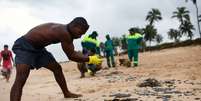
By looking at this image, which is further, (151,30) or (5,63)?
(151,30)

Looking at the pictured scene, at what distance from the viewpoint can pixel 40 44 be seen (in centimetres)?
924

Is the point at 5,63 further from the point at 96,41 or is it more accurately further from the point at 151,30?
the point at 151,30

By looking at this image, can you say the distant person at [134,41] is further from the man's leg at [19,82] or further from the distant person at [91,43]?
the man's leg at [19,82]

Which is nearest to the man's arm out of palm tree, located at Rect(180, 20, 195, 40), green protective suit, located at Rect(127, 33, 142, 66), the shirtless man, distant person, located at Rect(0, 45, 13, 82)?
the shirtless man

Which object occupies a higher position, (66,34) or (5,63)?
(66,34)

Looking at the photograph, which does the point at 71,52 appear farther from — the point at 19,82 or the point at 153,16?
the point at 153,16

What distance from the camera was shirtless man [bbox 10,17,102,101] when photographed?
8.95m

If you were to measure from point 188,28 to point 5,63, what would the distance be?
70.4 metres

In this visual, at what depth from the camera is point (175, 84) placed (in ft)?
39.6

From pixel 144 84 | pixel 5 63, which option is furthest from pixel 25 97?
pixel 5 63

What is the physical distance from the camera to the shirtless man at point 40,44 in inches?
352

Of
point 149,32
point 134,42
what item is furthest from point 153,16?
point 134,42

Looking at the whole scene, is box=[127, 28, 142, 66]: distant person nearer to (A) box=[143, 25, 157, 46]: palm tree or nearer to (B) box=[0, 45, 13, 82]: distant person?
(B) box=[0, 45, 13, 82]: distant person

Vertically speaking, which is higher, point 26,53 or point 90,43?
point 26,53
